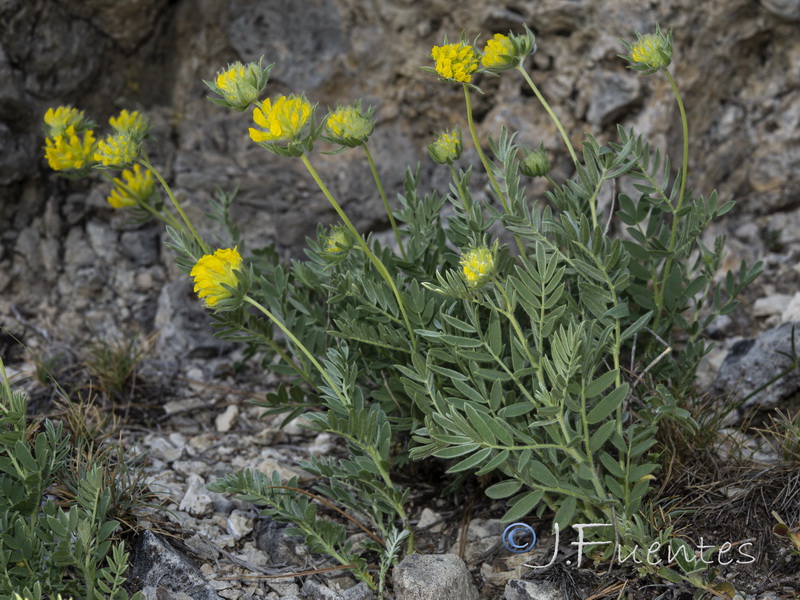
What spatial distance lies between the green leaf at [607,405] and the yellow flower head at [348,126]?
2.96ft

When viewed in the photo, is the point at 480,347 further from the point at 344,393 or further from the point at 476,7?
the point at 476,7

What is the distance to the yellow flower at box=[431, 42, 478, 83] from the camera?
218 cm

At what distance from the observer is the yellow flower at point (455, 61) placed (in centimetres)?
218

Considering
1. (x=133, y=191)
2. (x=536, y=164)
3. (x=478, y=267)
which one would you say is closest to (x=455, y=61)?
(x=536, y=164)

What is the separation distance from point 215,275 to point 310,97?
77.3 inches

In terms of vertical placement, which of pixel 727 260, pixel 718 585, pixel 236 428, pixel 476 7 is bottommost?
pixel 727 260

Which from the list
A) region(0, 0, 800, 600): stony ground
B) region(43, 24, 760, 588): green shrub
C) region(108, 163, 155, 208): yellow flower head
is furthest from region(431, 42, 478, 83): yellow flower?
region(0, 0, 800, 600): stony ground

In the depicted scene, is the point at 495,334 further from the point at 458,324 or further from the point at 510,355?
the point at 510,355

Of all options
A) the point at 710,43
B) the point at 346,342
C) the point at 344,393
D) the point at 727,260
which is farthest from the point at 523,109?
the point at 344,393

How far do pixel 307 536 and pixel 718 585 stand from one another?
3.35 feet

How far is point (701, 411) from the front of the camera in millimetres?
2477

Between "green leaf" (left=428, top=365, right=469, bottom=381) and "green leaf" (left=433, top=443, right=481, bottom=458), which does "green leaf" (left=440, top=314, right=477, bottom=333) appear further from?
"green leaf" (left=433, top=443, right=481, bottom=458)

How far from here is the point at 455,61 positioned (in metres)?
2.20

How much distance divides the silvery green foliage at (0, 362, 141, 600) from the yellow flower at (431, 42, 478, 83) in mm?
1332
